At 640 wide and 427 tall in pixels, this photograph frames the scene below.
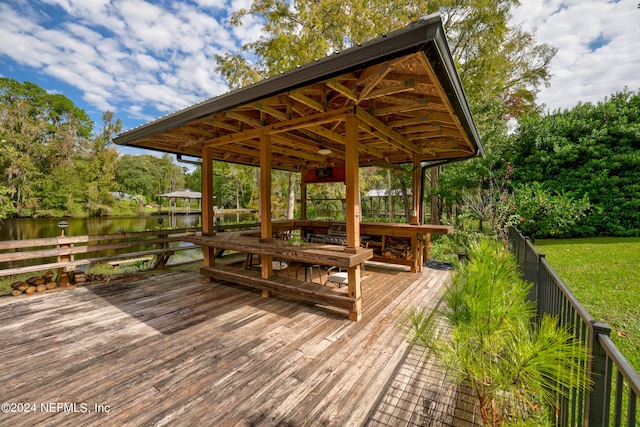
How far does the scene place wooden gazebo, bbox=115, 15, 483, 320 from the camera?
6.88 feet

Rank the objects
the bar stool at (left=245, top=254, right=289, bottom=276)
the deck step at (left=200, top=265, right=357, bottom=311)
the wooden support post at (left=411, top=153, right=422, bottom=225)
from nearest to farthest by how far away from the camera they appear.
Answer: the deck step at (left=200, top=265, right=357, bottom=311)
the bar stool at (left=245, top=254, right=289, bottom=276)
the wooden support post at (left=411, top=153, right=422, bottom=225)

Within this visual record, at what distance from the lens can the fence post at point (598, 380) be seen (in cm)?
98

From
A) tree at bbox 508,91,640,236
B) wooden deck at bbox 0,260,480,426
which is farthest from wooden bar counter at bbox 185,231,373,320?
tree at bbox 508,91,640,236

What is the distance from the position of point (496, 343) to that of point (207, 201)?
4.82 meters

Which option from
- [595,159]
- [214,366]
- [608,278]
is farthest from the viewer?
[595,159]

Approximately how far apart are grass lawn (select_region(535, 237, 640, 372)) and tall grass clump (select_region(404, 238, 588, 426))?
213 centimetres

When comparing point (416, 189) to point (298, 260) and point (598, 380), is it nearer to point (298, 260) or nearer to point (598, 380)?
point (298, 260)

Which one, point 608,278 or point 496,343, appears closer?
point 496,343

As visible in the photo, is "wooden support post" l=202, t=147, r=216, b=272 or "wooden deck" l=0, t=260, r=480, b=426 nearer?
"wooden deck" l=0, t=260, r=480, b=426

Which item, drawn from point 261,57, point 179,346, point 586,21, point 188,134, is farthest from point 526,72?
point 179,346

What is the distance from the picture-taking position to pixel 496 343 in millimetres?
1437

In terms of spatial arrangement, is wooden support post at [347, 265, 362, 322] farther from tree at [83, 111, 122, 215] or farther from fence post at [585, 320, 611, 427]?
tree at [83, 111, 122, 215]

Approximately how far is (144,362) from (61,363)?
762mm

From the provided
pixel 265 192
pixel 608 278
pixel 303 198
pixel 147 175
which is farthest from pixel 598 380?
pixel 147 175
